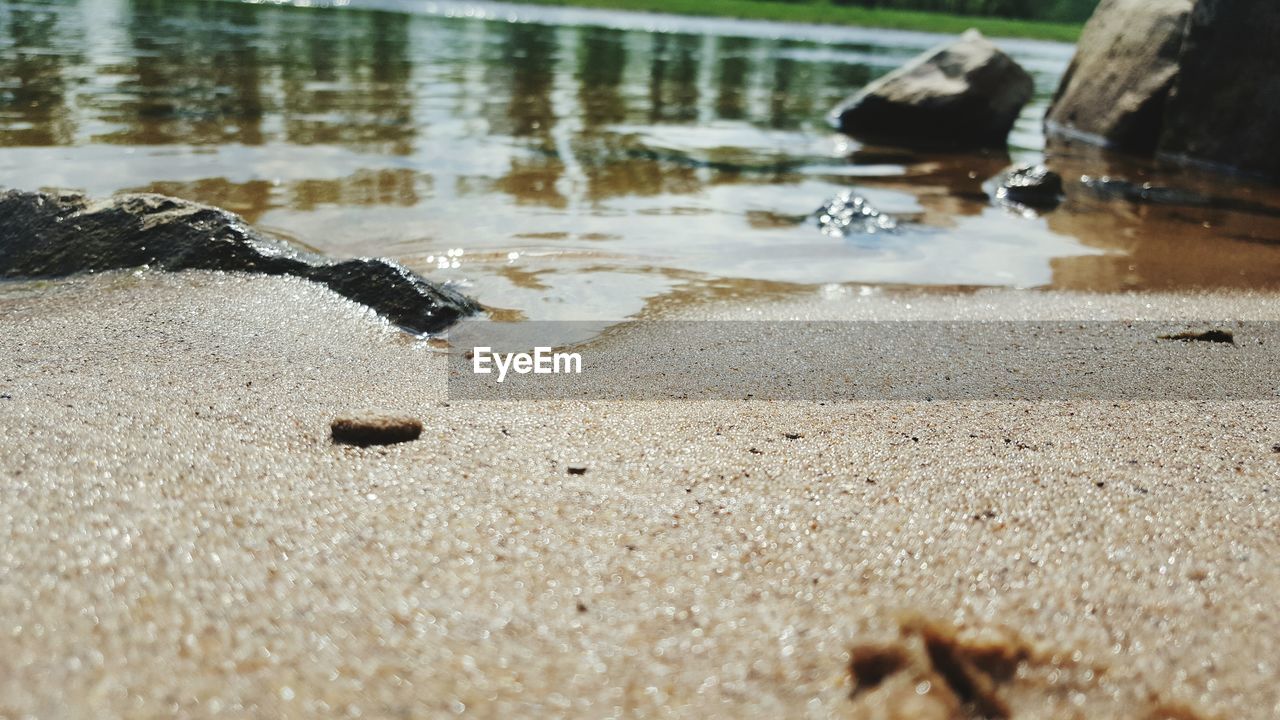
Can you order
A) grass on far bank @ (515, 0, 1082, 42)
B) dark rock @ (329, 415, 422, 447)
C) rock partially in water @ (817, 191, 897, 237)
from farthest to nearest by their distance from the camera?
1. grass on far bank @ (515, 0, 1082, 42)
2. rock partially in water @ (817, 191, 897, 237)
3. dark rock @ (329, 415, 422, 447)

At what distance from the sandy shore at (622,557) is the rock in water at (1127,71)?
6.83m

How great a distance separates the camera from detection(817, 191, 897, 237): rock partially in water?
15.7 feet

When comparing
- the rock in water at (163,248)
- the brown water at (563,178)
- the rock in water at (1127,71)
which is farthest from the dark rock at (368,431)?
the rock in water at (1127,71)

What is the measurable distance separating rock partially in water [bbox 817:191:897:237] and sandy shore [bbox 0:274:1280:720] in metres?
2.54

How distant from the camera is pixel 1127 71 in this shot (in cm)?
841

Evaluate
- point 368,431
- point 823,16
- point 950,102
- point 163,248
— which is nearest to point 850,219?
point 163,248

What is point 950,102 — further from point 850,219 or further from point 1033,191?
point 850,219

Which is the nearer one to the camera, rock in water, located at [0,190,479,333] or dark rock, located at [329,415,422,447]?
dark rock, located at [329,415,422,447]

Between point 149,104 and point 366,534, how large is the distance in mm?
7252

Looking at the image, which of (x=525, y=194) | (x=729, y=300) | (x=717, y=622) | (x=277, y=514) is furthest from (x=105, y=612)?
(x=525, y=194)

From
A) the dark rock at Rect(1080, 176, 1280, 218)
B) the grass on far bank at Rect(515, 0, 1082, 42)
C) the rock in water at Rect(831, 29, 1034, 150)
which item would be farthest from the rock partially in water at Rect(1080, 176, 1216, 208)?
the grass on far bank at Rect(515, 0, 1082, 42)

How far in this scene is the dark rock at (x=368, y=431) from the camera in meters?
1.88

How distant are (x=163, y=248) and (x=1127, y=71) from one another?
8.14 metres

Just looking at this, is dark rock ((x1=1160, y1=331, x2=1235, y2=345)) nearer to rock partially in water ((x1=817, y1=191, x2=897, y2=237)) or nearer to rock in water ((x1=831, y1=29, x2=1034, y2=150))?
rock partially in water ((x1=817, y1=191, x2=897, y2=237))
